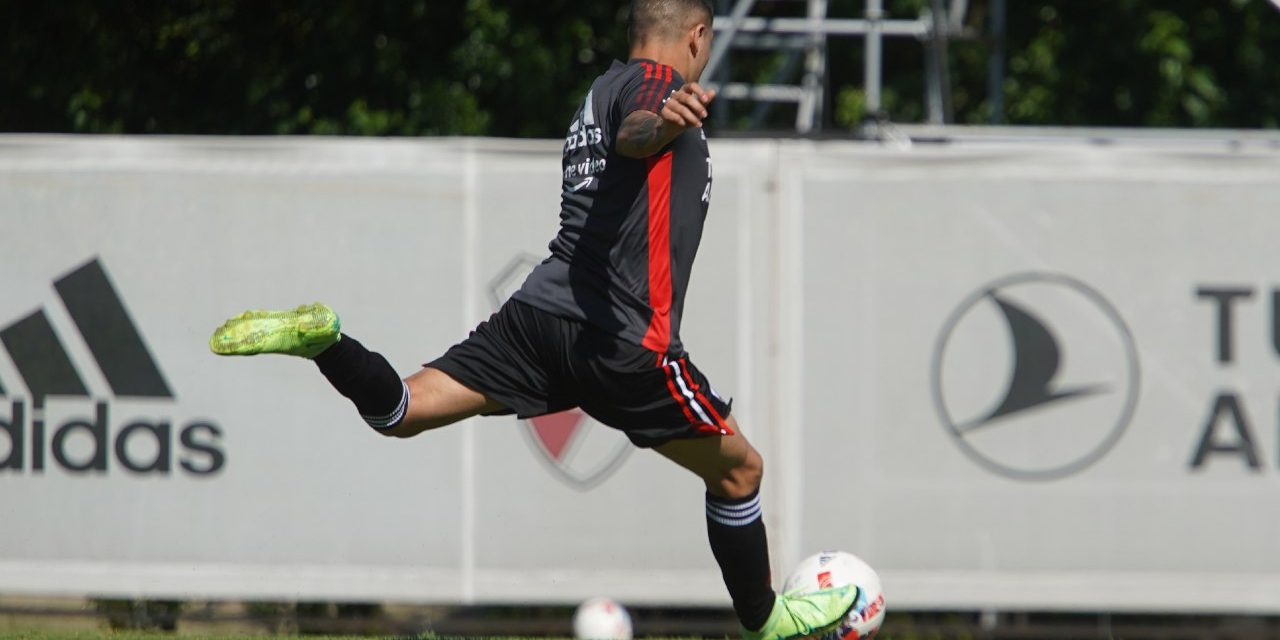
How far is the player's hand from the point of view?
12.8 ft

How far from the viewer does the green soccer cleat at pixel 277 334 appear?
4461mm

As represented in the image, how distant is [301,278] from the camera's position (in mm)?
7203

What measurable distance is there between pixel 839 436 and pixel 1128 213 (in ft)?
5.67

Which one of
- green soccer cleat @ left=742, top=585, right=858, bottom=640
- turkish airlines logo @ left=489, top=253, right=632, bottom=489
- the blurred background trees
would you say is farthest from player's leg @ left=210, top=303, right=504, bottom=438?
the blurred background trees

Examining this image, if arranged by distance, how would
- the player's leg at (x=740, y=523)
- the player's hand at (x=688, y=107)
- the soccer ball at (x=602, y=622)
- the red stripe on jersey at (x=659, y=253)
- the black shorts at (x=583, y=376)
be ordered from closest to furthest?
1. the player's hand at (x=688, y=107)
2. the red stripe on jersey at (x=659, y=253)
3. the black shorts at (x=583, y=376)
4. the player's leg at (x=740, y=523)
5. the soccer ball at (x=602, y=622)

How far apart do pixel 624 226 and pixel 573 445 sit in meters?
2.84

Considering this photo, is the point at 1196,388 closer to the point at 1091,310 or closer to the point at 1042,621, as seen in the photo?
the point at 1091,310

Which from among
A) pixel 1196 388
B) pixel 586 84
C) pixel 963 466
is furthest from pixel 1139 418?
pixel 586 84

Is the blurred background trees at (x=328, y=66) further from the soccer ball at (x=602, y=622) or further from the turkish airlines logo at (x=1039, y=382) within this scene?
the soccer ball at (x=602, y=622)

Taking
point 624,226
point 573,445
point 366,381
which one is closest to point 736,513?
point 624,226

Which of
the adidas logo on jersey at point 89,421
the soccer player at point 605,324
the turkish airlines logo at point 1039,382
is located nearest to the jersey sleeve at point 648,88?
the soccer player at point 605,324

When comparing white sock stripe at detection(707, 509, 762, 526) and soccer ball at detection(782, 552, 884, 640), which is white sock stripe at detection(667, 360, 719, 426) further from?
soccer ball at detection(782, 552, 884, 640)

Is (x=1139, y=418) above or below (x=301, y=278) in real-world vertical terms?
below

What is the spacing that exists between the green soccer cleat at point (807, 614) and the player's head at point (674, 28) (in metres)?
1.74
